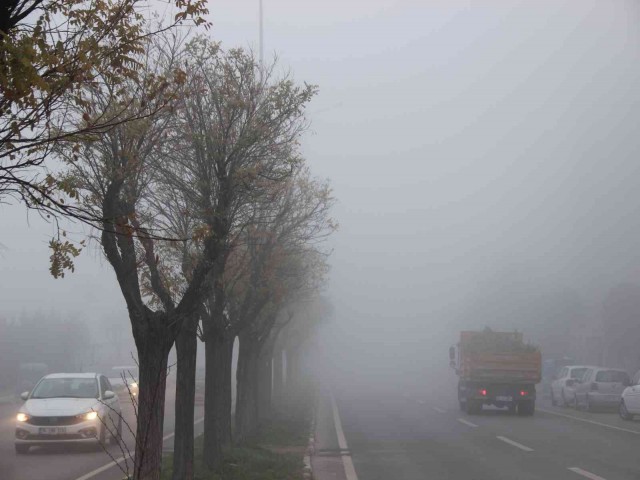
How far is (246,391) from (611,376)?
1847 centimetres

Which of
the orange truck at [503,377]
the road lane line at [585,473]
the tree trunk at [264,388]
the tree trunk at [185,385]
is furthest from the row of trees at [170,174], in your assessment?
the orange truck at [503,377]

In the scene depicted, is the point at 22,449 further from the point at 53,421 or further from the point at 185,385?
the point at 185,385

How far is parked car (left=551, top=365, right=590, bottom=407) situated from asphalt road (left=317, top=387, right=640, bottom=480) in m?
2.81

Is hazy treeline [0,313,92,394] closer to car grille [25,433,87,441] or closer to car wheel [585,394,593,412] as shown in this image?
car wheel [585,394,593,412]

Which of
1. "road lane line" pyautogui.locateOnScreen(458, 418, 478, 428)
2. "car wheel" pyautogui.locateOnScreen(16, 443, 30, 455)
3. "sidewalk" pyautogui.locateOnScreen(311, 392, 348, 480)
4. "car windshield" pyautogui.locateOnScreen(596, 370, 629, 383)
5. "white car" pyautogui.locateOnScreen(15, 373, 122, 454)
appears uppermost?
"car windshield" pyautogui.locateOnScreen(596, 370, 629, 383)

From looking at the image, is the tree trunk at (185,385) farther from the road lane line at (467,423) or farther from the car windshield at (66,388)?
the road lane line at (467,423)

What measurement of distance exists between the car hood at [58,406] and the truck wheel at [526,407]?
16.6m

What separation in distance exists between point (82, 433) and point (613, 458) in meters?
10.6

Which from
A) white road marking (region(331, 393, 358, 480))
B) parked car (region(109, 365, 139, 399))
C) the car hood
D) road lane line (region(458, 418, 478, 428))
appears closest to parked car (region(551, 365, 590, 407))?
road lane line (region(458, 418, 478, 428))

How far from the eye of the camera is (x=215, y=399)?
623 inches

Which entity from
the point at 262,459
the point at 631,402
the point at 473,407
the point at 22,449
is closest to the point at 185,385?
the point at 262,459

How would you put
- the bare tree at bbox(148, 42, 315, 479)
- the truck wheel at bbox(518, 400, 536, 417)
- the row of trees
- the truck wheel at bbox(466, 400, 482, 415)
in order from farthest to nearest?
1. the truck wheel at bbox(466, 400, 482, 415)
2. the truck wheel at bbox(518, 400, 536, 417)
3. the bare tree at bbox(148, 42, 315, 479)
4. the row of trees

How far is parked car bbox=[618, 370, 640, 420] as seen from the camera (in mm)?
27484

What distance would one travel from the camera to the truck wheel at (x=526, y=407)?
30.3 metres
